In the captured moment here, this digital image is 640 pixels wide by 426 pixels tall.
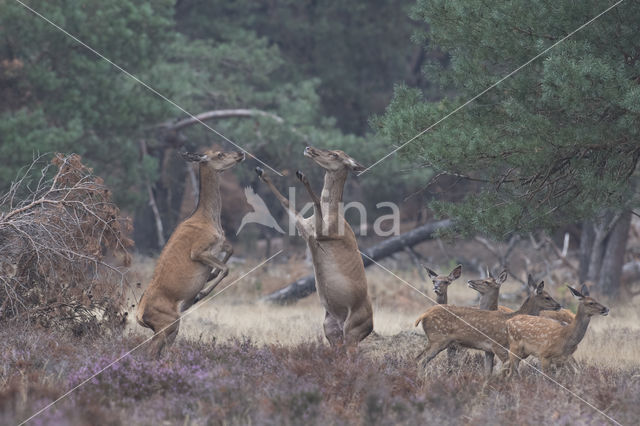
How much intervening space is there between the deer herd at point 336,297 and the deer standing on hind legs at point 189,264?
0.01 metres

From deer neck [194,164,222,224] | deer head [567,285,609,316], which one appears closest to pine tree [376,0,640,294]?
deer head [567,285,609,316]

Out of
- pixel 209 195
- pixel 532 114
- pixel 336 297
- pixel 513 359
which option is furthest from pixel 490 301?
pixel 209 195

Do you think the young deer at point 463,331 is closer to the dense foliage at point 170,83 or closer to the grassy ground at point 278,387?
the grassy ground at point 278,387

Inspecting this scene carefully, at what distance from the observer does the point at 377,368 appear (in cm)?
808

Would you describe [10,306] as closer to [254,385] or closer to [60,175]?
[60,175]

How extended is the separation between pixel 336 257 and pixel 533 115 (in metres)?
2.54

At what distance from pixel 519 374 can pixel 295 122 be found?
13889 mm

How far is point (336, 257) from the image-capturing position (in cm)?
916

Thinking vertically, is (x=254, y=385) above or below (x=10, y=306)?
above

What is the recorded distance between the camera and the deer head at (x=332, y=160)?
9.27 m

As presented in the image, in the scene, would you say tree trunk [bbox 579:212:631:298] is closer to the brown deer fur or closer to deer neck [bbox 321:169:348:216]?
the brown deer fur

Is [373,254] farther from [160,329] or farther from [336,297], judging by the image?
[160,329]

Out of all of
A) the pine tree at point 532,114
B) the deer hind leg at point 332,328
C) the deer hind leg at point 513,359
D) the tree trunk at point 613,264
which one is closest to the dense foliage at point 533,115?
the pine tree at point 532,114

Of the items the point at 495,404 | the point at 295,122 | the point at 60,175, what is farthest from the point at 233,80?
the point at 495,404
